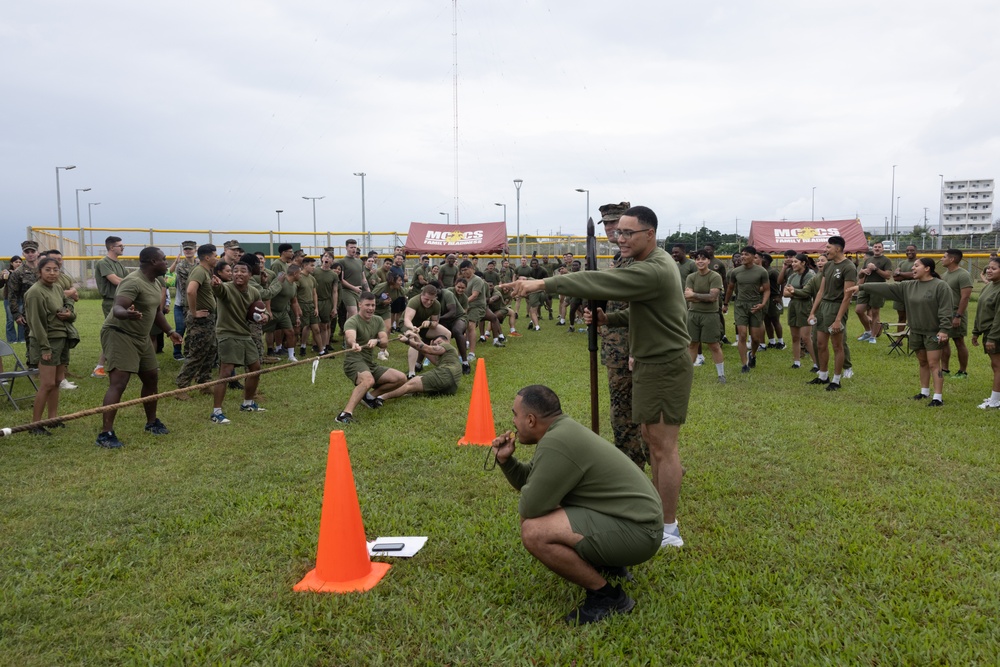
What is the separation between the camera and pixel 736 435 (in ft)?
22.1

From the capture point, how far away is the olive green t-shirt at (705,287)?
9914mm

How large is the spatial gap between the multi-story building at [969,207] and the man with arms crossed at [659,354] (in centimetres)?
14765

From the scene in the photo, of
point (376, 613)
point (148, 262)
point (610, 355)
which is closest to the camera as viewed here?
point (376, 613)

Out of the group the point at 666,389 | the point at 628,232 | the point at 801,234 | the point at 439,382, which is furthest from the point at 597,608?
the point at 801,234

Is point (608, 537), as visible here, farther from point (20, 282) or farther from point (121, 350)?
point (20, 282)

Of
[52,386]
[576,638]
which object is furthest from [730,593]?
[52,386]

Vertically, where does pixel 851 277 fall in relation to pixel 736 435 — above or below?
above

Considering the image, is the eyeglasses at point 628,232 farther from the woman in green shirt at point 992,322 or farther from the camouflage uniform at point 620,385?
the woman in green shirt at point 992,322

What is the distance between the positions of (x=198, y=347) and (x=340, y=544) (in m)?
6.06

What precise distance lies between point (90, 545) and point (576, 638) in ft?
10.5

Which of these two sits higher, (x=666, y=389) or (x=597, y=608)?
(x=666, y=389)

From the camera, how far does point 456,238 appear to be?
26.7 metres

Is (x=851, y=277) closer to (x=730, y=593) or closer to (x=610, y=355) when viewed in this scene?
(x=610, y=355)

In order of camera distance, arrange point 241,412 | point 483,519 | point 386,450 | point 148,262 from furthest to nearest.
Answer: point 241,412 < point 148,262 < point 386,450 < point 483,519
